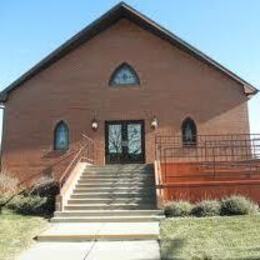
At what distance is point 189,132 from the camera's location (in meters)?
22.5

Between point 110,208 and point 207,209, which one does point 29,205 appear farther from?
point 207,209

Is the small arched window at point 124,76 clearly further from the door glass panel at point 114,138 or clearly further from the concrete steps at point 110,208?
the concrete steps at point 110,208

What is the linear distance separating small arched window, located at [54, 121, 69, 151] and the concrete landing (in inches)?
Answer: 362

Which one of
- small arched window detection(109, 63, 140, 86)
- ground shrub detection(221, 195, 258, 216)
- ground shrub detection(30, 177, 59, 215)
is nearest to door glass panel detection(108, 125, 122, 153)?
small arched window detection(109, 63, 140, 86)

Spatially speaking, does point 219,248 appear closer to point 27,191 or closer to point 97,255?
point 97,255

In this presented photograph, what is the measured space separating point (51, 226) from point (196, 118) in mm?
10697

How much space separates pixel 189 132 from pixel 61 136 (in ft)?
18.9

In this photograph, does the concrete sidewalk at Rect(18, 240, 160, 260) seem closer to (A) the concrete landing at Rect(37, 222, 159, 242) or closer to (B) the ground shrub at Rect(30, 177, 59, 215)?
(A) the concrete landing at Rect(37, 222, 159, 242)

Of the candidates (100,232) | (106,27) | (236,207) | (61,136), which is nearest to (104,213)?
(100,232)

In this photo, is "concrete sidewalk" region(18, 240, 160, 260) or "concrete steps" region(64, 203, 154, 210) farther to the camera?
"concrete steps" region(64, 203, 154, 210)

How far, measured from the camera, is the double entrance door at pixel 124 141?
74.5 ft

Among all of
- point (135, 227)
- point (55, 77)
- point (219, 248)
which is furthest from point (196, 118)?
point (219, 248)

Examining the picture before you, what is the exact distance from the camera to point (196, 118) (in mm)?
22422

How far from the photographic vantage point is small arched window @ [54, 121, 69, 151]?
74.7 ft
